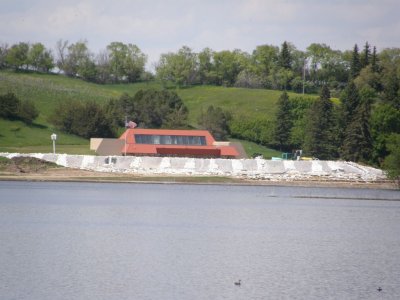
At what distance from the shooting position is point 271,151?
12619 cm

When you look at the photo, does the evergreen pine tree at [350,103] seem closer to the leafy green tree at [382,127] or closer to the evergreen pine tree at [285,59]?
the leafy green tree at [382,127]

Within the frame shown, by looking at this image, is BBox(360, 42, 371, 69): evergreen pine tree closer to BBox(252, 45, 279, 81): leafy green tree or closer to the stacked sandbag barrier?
BBox(252, 45, 279, 81): leafy green tree

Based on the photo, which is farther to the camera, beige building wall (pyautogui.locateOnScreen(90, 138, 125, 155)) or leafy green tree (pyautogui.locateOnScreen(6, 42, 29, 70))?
leafy green tree (pyautogui.locateOnScreen(6, 42, 29, 70))

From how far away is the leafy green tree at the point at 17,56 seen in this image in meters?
172

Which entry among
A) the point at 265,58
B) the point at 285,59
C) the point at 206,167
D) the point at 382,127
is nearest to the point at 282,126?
the point at 382,127

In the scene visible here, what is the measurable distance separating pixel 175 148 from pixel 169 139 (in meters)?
2.50

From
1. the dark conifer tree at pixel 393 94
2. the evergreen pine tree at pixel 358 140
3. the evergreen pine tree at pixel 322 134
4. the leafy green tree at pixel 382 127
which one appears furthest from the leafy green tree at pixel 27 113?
the dark conifer tree at pixel 393 94

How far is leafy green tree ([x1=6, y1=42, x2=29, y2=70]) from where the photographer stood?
172250 mm

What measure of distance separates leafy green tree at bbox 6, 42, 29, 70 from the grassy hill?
3639 mm

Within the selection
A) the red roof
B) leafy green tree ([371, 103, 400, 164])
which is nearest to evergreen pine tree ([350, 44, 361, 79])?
leafy green tree ([371, 103, 400, 164])

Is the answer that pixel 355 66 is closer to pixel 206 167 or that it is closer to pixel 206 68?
pixel 206 68

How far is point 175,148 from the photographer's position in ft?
336

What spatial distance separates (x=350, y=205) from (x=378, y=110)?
44732 mm

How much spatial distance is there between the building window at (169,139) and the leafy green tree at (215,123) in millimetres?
21068
